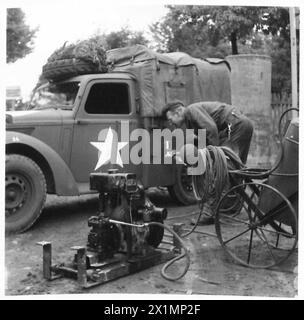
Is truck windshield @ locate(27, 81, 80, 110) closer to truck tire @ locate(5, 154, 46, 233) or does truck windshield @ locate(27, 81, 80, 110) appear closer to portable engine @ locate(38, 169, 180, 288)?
truck tire @ locate(5, 154, 46, 233)

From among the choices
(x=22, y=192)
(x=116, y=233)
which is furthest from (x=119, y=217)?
(x=22, y=192)

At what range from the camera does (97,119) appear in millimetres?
5129

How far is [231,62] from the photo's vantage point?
6094 millimetres

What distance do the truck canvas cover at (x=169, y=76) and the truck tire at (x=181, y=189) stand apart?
32.3 inches

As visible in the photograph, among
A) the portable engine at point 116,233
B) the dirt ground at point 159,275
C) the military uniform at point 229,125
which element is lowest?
the dirt ground at point 159,275

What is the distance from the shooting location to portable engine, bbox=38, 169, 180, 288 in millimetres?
3385

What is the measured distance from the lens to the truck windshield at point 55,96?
5.28m

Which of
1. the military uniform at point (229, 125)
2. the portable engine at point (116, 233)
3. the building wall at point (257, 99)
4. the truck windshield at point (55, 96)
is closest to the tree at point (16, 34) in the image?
the portable engine at point (116, 233)

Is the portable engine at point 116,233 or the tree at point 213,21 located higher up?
the tree at point 213,21

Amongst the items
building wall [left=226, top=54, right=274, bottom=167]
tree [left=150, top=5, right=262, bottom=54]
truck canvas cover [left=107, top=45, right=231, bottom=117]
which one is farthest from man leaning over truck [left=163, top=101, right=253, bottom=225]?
tree [left=150, top=5, right=262, bottom=54]

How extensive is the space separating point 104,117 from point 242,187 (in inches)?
76.6

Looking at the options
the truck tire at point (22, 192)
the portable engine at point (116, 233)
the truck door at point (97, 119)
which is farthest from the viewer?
the truck door at point (97, 119)

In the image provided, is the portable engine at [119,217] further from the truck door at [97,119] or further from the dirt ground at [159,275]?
the truck door at [97,119]

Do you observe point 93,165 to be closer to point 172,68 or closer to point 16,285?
point 172,68
